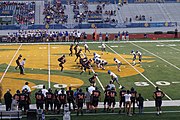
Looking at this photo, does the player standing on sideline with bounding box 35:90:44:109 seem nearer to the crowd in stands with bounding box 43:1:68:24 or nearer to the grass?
the grass

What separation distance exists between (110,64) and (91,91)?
423 inches

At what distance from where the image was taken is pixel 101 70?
2441 centimetres

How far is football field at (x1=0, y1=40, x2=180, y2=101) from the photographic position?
20141mm

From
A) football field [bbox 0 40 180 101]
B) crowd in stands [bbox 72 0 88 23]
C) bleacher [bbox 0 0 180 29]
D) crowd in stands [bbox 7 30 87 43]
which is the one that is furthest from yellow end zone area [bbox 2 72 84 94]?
crowd in stands [bbox 72 0 88 23]

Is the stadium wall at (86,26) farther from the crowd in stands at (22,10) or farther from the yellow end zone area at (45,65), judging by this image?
the yellow end zone area at (45,65)

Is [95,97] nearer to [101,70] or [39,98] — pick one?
[39,98]

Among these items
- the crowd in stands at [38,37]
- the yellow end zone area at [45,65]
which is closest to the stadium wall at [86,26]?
the crowd in stands at [38,37]

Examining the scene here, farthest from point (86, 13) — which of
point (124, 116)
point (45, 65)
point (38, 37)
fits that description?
point (124, 116)

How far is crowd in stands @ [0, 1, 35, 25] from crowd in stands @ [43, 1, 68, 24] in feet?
6.06

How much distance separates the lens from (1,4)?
189ft

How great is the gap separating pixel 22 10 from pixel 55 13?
4.69 meters

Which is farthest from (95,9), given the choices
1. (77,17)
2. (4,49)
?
(4,49)

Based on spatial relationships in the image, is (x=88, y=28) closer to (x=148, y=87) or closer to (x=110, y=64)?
(x=110, y=64)

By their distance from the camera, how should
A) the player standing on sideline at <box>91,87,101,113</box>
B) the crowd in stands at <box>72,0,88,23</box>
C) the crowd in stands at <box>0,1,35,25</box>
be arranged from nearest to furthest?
1. the player standing on sideline at <box>91,87,101,113</box>
2. the crowd in stands at <box>0,1,35,25</box>
3. the crowd in stands at <box>72,0,88,23</box>
